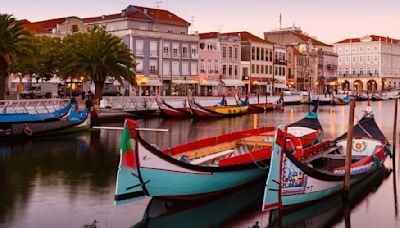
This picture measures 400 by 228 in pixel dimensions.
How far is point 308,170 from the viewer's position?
1387cm

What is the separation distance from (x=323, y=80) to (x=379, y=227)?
90.7m

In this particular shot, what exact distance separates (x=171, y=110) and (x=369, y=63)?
9181cm

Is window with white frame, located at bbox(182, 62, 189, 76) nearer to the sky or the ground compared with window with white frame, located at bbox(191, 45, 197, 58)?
nearer to the ground

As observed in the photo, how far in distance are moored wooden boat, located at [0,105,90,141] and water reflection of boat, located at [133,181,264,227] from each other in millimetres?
14929

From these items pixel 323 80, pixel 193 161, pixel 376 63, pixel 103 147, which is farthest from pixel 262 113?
Answer: pixel 376 63

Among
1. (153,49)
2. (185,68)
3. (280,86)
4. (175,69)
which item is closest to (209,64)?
(185,68)

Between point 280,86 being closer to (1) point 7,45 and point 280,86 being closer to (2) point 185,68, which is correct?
(2) point 185,68

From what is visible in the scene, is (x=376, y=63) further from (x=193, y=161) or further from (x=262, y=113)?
(x=193, y=161)

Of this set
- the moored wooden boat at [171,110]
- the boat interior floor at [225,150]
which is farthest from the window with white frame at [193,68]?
the boat interior floor at [225,150]

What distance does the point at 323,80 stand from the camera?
102125 mm

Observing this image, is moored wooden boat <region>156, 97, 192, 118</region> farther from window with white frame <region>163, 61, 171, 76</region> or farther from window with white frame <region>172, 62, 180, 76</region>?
window with white frame <region>172, 62, 180, 76</region>

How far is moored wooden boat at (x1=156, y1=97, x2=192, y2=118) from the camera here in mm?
44719

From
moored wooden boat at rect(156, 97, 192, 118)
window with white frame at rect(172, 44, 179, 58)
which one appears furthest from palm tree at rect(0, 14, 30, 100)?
window with white frame at rect(172, 44, 179, 58)

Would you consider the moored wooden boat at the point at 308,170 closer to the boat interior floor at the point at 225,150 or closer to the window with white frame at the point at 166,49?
the boat interior floor at the point at 225,150
